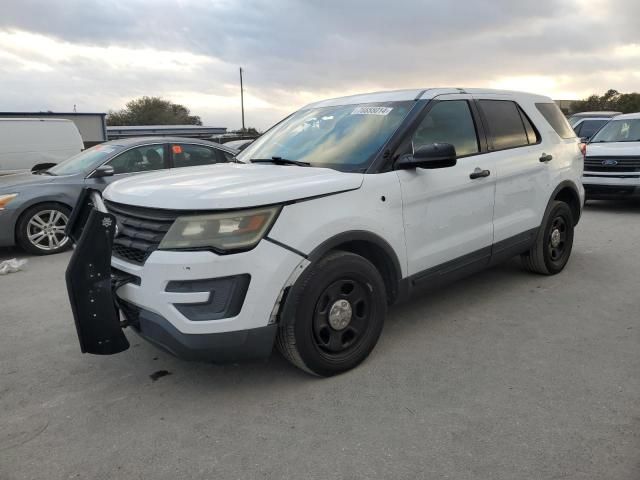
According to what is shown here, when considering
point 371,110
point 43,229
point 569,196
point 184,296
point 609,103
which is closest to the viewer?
point 184,296

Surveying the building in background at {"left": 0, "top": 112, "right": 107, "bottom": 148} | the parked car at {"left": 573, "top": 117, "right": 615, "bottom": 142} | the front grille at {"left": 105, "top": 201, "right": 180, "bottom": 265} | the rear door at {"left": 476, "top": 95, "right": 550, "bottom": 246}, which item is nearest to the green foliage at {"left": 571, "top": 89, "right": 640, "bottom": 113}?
the parked car at {"left": 573, "top": 117, "right": 615, "bottom": 142}

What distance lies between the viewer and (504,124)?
4.40m

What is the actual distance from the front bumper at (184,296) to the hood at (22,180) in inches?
187

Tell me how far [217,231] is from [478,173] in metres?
2.21

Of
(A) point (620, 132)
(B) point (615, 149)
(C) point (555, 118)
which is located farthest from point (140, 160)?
(A) point (620, 132)

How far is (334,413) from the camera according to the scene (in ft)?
9.19

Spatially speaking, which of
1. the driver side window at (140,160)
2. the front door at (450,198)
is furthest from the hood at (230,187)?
the driver side window at (140,160)

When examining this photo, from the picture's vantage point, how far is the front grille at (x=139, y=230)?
2.73m

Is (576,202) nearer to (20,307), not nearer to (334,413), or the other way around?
(334,413)

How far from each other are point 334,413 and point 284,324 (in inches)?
22.1

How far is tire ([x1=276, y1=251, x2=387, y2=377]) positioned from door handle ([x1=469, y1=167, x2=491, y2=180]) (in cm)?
123

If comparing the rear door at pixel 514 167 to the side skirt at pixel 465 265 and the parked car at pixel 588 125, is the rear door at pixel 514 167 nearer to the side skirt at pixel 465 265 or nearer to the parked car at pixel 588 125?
the side skirt at pixel 465 265

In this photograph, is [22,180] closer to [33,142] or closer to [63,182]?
[63,182]

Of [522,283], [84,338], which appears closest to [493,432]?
[84,338]
